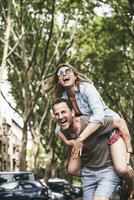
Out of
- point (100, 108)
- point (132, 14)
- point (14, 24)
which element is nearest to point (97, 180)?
point (100, 108)

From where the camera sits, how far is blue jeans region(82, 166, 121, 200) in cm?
383

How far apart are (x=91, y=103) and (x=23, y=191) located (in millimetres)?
13018

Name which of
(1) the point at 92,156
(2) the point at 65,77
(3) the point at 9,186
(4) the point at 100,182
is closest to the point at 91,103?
(2) the point at 65,77

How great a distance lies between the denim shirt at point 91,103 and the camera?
12.6 ft

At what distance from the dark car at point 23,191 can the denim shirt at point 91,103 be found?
12.3 m

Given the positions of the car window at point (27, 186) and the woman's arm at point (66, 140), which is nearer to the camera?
the woman's arm at point (66, 140)

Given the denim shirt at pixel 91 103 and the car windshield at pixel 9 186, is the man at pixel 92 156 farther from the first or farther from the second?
the car windshield at pixel 9 186

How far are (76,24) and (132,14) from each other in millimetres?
5419

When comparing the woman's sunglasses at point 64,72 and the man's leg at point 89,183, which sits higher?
the woman's sunglasses at point 64,72

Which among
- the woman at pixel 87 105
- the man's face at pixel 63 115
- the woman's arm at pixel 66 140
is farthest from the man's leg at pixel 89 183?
the man's face at pixel 63 115

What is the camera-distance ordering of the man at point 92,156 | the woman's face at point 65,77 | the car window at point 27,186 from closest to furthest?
the man at point 92,156 < the woman's face at point 65,77 < the car window at point 27,186

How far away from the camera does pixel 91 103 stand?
391 centimetres

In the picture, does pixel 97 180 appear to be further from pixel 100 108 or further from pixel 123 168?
pixel 100 108

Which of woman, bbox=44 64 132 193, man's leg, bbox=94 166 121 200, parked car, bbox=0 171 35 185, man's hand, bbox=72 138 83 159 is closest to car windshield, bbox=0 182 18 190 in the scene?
parked car, bbox=0 171 35 185
